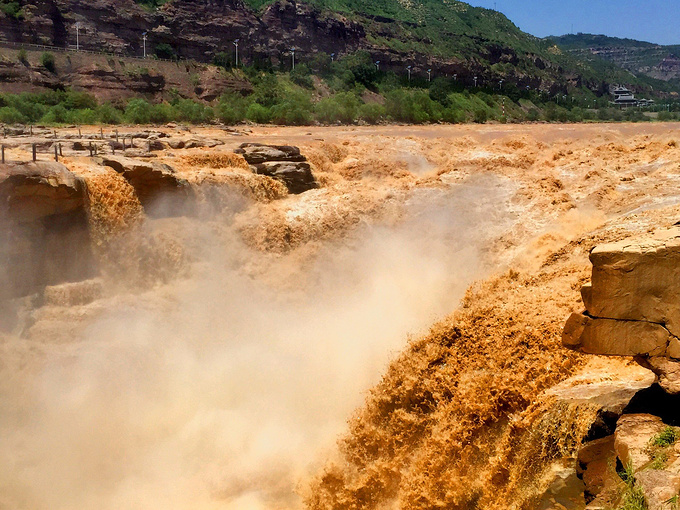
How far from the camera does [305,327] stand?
43.2ft

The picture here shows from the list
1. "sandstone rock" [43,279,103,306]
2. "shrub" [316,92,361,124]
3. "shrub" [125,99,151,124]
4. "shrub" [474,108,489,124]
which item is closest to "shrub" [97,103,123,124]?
"shrub" [125,99,151,124]

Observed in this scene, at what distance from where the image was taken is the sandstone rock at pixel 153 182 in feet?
45.4

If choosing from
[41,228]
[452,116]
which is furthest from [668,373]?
[452,116]

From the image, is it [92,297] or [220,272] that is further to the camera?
[220,272]

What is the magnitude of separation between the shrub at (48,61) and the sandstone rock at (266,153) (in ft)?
100

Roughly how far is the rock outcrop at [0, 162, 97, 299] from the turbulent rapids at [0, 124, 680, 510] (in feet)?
0.14

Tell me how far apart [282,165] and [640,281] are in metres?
12.6

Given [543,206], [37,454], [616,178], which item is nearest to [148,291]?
[37,454]

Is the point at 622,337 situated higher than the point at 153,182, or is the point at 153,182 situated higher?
the point at 153,182

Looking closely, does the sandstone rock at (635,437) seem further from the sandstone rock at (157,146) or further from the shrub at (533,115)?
the shrub at (533,115)

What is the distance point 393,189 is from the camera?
1656 centimetres

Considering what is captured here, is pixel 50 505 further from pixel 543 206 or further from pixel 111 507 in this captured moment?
pixel 543 206

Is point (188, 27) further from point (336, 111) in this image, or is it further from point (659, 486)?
point (659, 486)

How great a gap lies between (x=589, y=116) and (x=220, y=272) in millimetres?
57361
